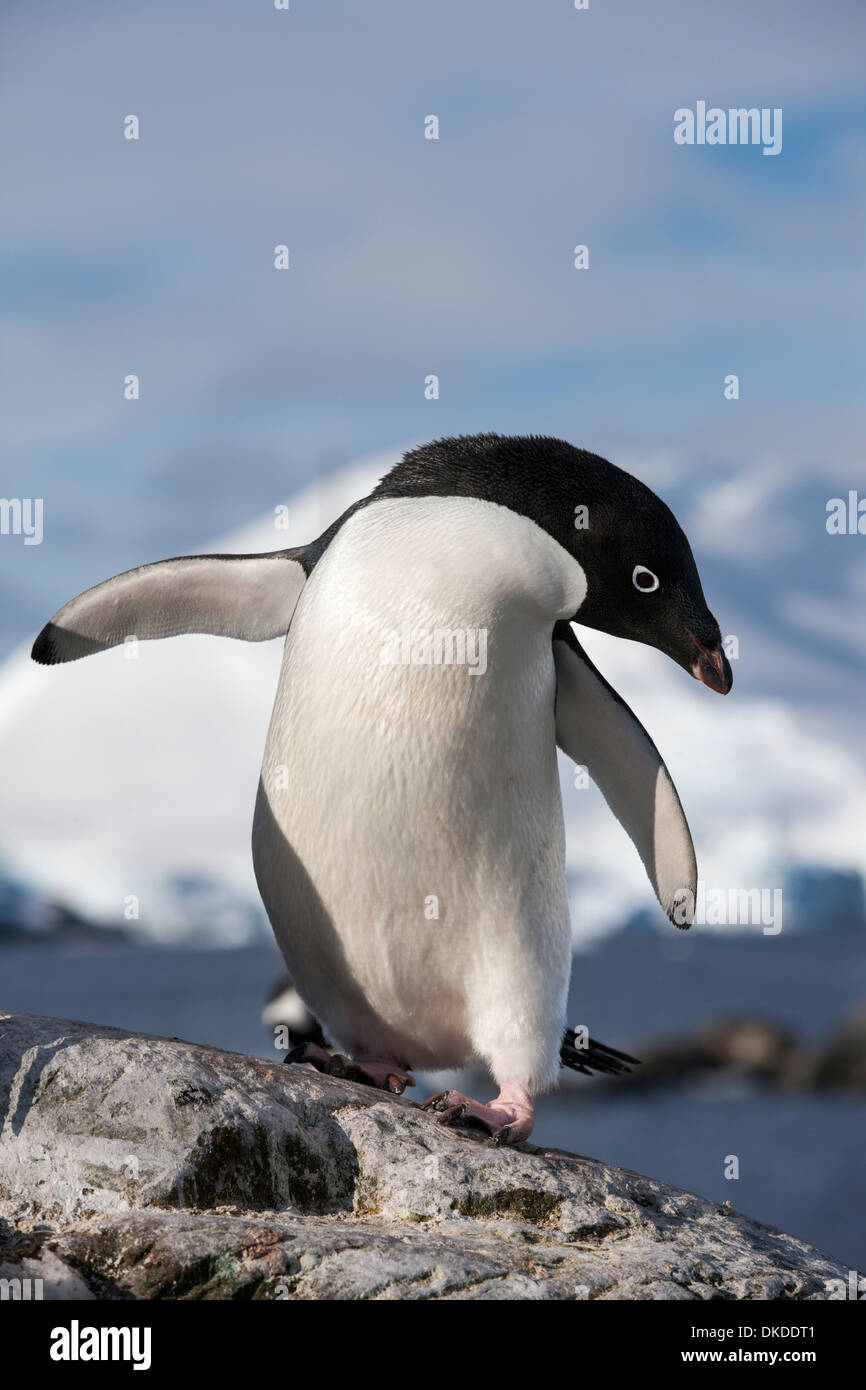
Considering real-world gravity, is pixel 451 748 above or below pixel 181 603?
below

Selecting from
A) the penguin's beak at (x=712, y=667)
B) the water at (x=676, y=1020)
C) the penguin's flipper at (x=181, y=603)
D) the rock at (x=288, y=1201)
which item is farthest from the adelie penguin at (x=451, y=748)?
the water at (x=676, y=1020)

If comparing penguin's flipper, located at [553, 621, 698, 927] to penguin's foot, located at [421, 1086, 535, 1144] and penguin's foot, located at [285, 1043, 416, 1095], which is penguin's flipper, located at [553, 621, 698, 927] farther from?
penguin's foot, located at [285, 1043, 416, 1095]

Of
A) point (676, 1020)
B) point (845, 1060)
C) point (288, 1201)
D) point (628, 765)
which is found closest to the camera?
point (288, 1201)

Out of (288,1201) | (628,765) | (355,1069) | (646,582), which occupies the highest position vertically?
(646,582)

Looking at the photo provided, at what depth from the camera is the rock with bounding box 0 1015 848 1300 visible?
232cm

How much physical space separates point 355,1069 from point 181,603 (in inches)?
57.0

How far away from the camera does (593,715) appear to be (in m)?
3.71

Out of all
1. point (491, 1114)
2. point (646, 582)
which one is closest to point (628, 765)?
point (646, 582)

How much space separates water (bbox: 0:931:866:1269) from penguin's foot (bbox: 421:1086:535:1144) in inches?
44.3

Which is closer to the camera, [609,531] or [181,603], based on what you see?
[609,531]

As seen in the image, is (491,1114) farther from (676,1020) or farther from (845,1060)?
(676,1020)

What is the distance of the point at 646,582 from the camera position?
3.32 meters
